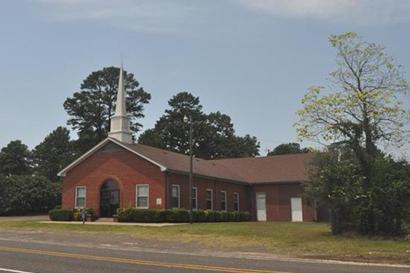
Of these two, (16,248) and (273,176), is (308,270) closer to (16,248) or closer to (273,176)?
(16,248)

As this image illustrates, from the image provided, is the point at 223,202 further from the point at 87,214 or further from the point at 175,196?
the point at 87,214

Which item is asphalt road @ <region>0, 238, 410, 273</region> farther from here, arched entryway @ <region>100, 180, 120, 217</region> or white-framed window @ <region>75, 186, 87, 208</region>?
white-framed window @ <region>75, 186, 87, 208</region>

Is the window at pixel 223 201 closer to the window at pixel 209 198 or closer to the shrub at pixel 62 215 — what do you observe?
the window at pixel 209 198

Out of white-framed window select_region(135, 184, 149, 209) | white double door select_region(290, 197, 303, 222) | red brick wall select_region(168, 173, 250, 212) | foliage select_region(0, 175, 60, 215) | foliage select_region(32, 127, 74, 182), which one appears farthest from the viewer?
foliage select_region(32, 127, 74, 182)

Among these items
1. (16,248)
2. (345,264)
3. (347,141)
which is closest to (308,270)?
(345,264)

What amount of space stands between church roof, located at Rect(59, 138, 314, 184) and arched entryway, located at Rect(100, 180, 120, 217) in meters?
2.90

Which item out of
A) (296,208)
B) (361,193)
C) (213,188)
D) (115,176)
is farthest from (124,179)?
(361,193)

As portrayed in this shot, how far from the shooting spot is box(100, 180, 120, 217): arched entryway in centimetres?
4222

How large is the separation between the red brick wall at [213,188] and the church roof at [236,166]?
545 mm

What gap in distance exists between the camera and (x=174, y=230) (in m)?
29.9

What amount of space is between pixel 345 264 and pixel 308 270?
3193 mm

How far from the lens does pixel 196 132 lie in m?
95.6

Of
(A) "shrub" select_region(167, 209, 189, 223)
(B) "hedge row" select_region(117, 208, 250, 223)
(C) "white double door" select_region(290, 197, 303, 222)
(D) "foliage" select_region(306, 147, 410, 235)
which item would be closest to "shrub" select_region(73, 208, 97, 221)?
(B) "hedge row" select_region(117, 208, 250, 223)

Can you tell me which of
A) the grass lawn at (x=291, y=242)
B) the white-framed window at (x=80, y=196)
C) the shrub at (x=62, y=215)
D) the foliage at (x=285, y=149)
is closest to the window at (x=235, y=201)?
Answer: the white-framed window at (x=80, y=196)
